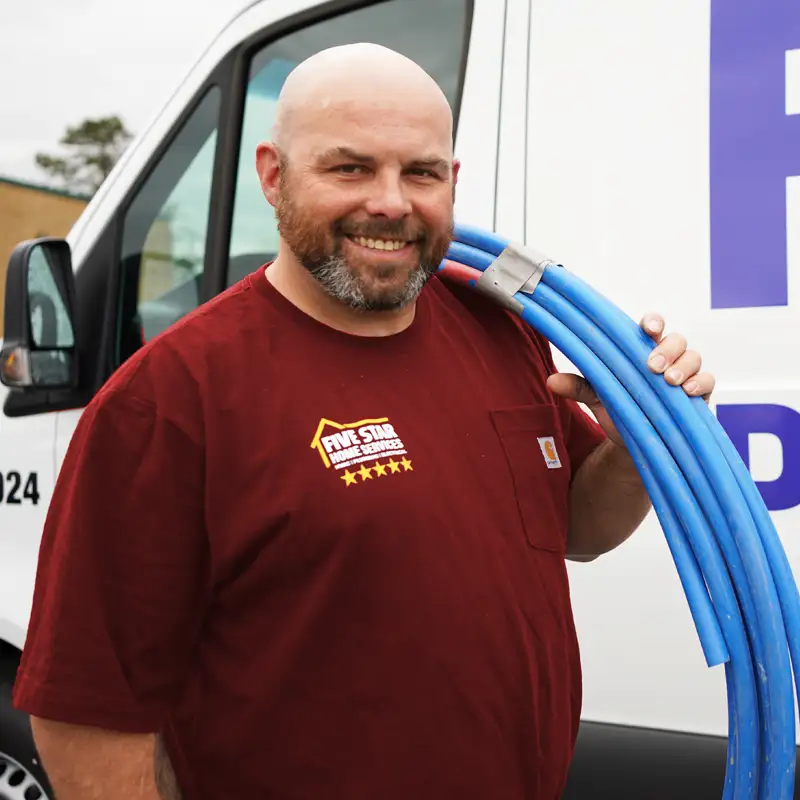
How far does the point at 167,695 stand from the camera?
1.37 metres

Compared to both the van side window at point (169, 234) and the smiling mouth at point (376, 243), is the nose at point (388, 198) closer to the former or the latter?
the smiling mouth at point (376, 243)

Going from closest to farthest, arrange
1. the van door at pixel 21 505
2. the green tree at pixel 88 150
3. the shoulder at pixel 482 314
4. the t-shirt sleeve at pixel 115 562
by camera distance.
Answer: the t-shirt sleeve at pixel 115 562 < the shoulder at pixel 482 314 < the van door at pixel 21 505 < the green tree at pixel 88 150

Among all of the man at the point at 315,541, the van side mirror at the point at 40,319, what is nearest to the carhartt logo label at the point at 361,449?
the man at the point at 315,541

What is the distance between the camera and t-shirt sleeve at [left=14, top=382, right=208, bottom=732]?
Result: 1.29 m

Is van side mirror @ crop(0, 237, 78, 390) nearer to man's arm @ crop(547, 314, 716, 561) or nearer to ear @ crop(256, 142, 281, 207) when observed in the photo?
ear @ crop(256, 142, 281, 207)

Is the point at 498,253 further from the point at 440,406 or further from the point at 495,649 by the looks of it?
the point at 495,649

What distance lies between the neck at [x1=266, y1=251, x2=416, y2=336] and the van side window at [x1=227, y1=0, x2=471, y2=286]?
3.18 feet

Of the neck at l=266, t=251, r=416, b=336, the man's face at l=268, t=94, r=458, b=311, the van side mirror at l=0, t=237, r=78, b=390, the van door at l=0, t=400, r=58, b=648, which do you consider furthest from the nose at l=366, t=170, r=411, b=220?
the van door at l=0, t=400, r=58, b=648

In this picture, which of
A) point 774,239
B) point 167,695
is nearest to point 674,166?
point 774,239

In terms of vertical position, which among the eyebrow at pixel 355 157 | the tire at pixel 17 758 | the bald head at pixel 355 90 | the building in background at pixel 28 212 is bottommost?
the tire at pixel 17 758

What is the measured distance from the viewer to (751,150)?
194 centimetres

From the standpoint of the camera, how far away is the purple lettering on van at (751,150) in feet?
6.28

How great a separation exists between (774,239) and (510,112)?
2.02ft

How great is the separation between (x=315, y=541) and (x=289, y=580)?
6 centimetres
